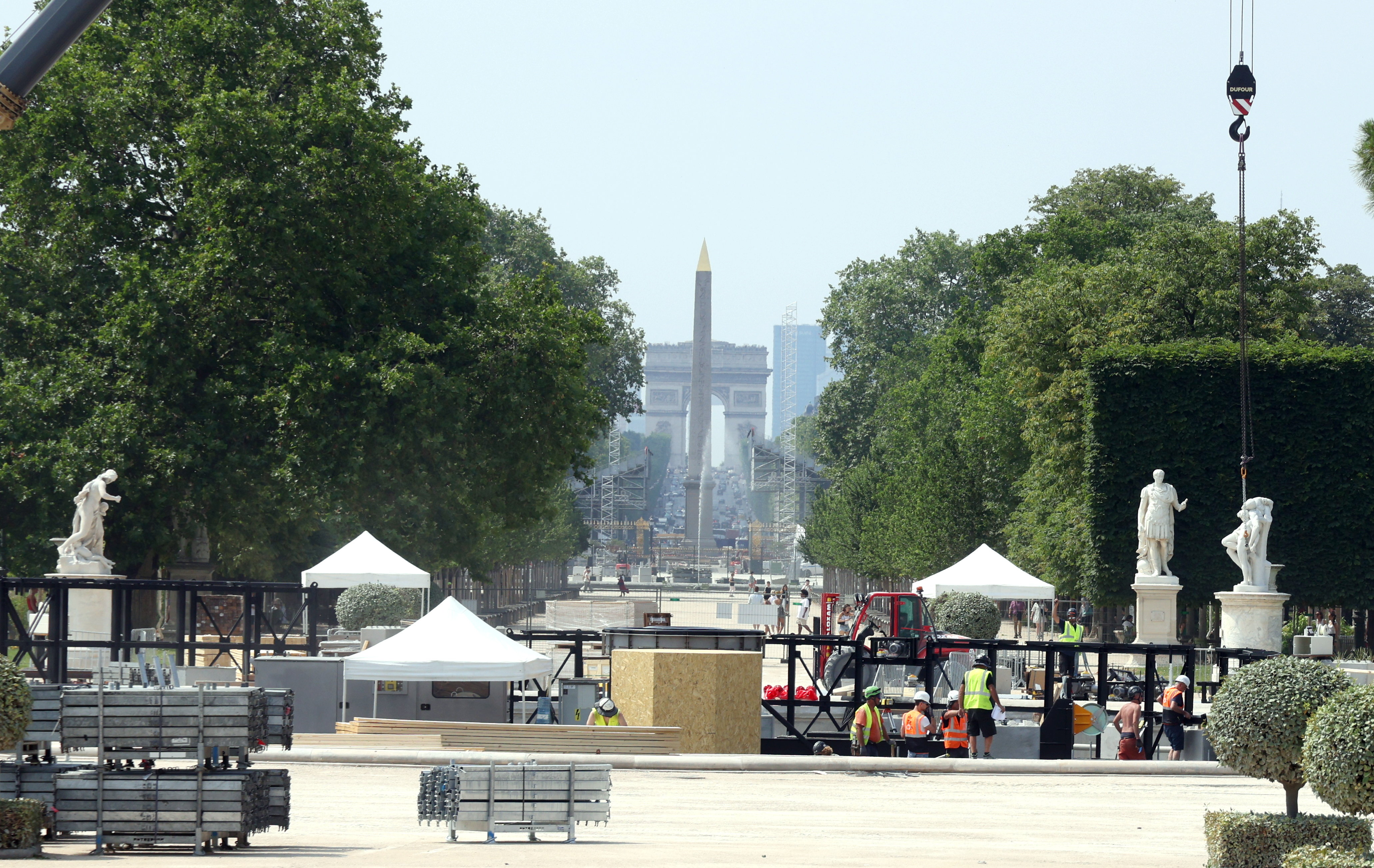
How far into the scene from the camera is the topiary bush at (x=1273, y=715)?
42.8ft

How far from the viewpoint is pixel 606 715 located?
23.3 meters

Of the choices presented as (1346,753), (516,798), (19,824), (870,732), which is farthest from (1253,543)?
(19,824)

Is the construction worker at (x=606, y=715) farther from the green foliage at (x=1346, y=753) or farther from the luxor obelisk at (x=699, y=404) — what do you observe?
the luxor obelisk at (x=699, y=404)

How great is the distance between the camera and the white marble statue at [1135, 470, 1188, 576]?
38688mm

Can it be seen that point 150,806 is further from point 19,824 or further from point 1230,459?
point 1230,459

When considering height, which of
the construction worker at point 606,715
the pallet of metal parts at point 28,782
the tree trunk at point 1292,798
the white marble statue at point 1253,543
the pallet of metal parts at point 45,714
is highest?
the white marble statue at point 1253,543

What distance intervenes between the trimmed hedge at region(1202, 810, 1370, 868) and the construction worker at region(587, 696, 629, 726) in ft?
37.2

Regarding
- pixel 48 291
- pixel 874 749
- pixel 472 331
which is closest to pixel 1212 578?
pixel 472 331

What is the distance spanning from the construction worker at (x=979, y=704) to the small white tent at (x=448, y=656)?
5763mm

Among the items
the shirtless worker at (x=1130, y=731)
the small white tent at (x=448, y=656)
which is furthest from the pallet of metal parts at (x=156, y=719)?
the shirtless worker at (x=1130, y=731)

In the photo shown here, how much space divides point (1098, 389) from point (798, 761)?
2378 cm

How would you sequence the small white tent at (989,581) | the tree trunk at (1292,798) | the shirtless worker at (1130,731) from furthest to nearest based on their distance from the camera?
the small white tent at (989,581)
the shirtless worker at (1130,731)
the tree trunk at (1292,798)

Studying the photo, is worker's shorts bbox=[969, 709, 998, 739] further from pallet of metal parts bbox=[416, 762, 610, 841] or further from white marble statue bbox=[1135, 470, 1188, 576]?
white marble statue bbox=[1135, 470, 1188, 576]

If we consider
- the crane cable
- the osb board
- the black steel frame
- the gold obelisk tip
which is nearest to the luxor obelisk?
the gold obelisk tip
